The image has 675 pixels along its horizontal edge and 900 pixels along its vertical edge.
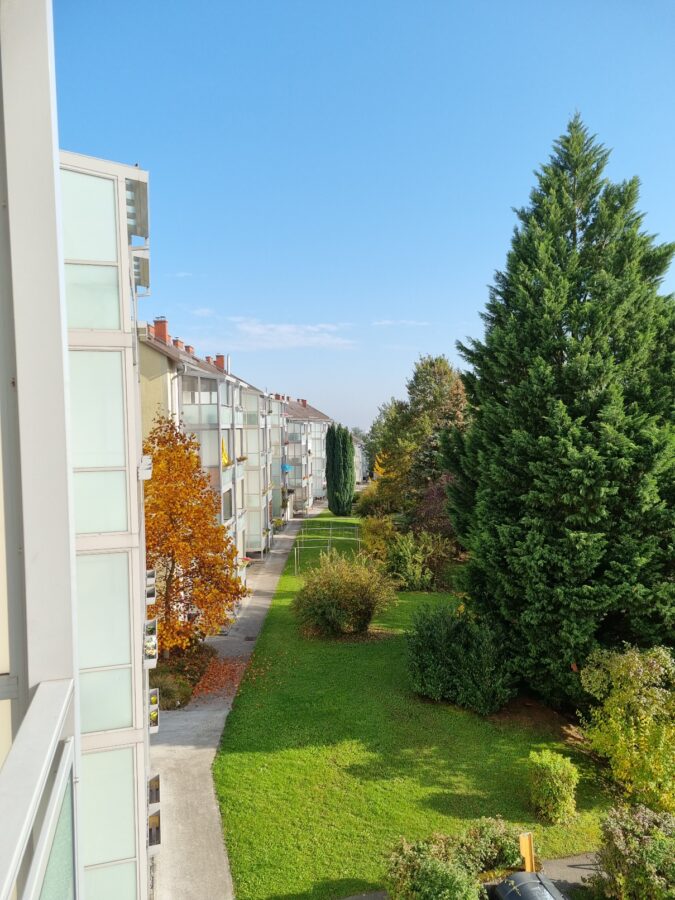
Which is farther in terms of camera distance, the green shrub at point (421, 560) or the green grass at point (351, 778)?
the green shrub at point (421, 560)

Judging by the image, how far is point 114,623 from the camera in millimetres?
7086

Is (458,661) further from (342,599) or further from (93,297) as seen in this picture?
(93,297)

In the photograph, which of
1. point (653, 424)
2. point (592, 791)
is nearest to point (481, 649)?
point (592, 791)

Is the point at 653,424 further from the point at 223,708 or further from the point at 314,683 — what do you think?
the point at 223,708

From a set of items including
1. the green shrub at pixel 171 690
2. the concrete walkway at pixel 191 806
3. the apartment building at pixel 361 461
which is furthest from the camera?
the apartment building at pixel 361 461

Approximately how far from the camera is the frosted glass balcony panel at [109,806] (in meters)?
7.00

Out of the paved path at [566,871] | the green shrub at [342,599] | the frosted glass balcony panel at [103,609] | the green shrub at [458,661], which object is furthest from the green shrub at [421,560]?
the frosted glass balcony panel at [103,609]

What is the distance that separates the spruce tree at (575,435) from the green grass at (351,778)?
2.43 m

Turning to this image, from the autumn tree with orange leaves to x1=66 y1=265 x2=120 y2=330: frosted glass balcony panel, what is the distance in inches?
289

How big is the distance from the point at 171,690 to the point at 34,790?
51.0ft

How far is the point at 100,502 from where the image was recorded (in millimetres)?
7148

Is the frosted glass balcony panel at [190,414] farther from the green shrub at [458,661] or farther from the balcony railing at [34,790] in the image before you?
the balcony railing at [34,790]

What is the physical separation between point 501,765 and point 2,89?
13480 mm

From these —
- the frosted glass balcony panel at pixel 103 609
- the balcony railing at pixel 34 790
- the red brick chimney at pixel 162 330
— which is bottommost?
the frosted glass balcony panel at pixel 103 609
